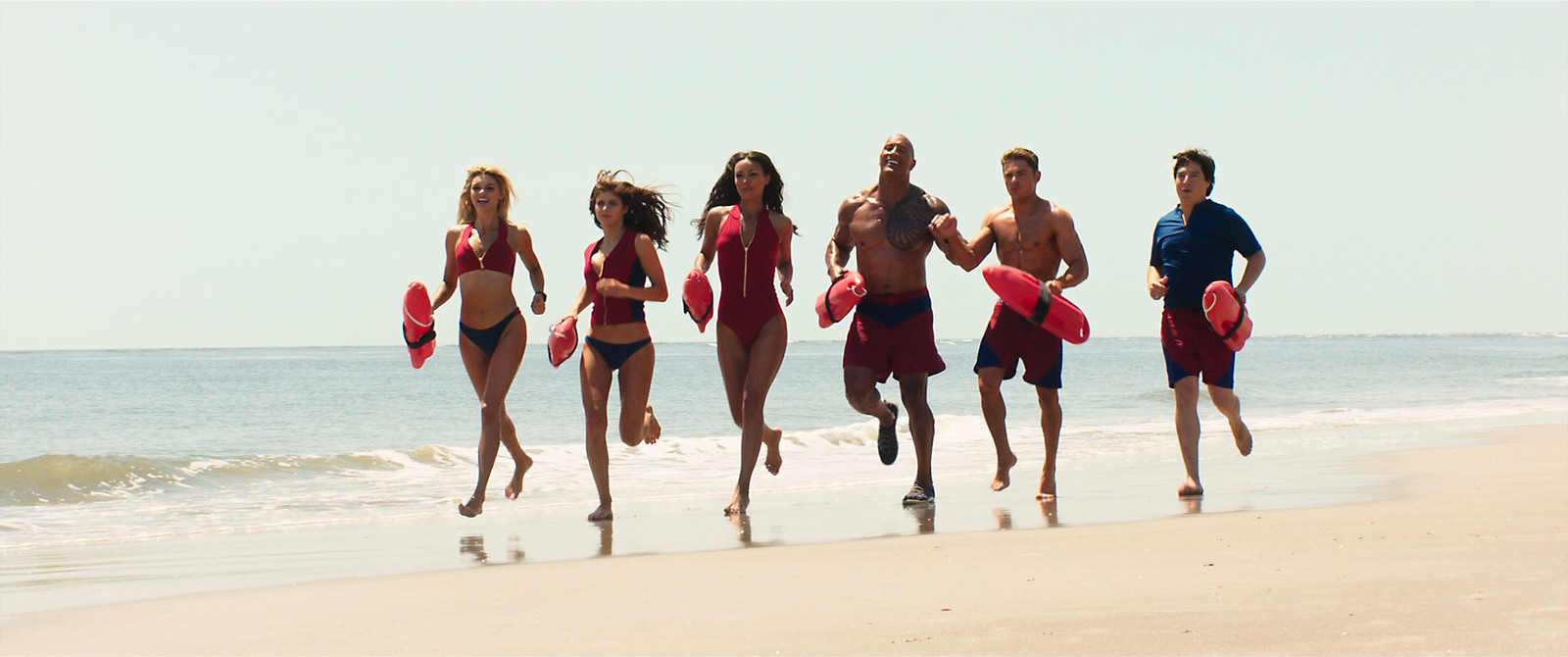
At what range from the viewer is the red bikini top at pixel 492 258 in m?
7.35

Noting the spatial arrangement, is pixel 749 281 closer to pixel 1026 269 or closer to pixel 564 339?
pixel 564 339

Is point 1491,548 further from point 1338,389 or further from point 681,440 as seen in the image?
point 1338,389

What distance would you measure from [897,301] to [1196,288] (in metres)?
1.70

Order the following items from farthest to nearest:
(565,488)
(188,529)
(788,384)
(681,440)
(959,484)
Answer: (788,384)
(681,440)
(565,488)
(959,484)
(188,529)

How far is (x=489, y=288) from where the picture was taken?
7.31m

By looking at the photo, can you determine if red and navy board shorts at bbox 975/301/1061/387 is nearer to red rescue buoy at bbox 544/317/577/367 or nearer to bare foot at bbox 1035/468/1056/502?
bare foot at bbox 1035/468/1056/502

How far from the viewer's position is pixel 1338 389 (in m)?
28.6

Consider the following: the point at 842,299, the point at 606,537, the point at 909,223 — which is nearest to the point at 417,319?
the point at 606,537

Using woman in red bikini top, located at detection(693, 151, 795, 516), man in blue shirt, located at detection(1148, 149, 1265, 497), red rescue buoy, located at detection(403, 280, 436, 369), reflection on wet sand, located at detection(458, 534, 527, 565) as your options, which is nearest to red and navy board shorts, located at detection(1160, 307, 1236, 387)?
man in blue shirt, located at detection(1148, 149, 1265, 497)

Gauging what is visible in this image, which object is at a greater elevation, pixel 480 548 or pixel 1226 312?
pixel 1226 312

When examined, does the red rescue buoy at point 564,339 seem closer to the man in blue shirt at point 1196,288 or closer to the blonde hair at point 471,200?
the blonde hair at point 471,200

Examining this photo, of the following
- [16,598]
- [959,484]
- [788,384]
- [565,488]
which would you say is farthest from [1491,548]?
[788,384]

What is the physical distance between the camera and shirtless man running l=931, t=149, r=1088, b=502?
743 cm

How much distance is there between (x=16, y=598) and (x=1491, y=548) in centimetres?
549
